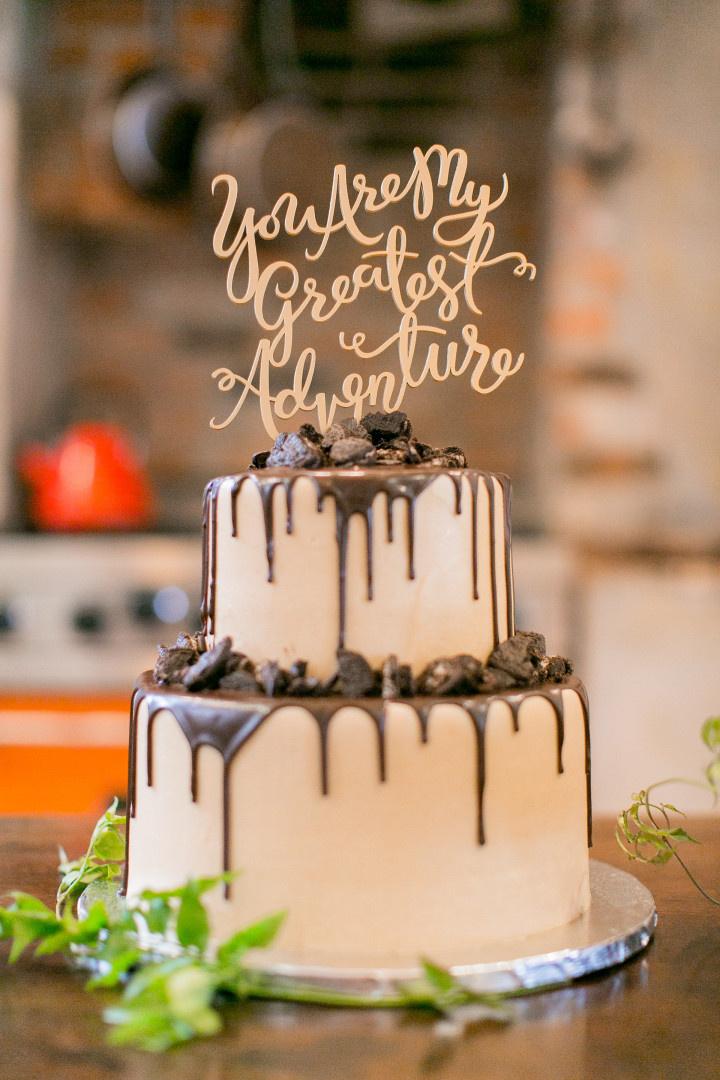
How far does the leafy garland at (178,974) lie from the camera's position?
0.92m

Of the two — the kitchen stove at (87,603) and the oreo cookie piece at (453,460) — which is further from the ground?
the oreo cookie piece at (453,460)

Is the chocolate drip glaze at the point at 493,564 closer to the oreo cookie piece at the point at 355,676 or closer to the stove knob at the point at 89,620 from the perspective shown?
the oreo cookie piece at the point at 355,676

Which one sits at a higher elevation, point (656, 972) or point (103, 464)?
point (103, 464)

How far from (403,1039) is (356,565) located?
0.48 meters

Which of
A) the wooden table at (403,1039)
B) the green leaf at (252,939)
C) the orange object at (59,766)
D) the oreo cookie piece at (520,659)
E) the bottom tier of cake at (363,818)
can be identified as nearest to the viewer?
the wooden table at (403,1039)

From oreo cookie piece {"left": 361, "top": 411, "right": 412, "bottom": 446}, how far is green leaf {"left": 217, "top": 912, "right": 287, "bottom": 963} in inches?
22.2

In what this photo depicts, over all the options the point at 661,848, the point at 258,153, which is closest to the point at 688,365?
the point at 258,153

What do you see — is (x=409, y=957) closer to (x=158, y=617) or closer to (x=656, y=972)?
(x=656, y=972)

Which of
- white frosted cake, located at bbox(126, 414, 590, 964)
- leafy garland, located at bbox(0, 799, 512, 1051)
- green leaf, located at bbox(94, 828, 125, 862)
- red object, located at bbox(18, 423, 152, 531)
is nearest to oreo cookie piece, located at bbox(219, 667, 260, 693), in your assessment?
white frosted cake, located at bbox(126, 414, 590, 964)

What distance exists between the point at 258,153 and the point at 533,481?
1.35m

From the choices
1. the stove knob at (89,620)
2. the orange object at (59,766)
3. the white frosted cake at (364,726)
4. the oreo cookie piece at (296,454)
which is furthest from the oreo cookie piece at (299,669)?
the stove knob at (89,620)

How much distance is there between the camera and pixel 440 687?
1.19m

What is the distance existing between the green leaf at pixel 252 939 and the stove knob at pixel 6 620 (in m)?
2.25

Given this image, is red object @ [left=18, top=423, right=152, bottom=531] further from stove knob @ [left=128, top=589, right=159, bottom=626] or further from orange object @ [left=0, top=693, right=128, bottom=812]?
orange object @ [left=0, top=693, right=128, bottom=812]
